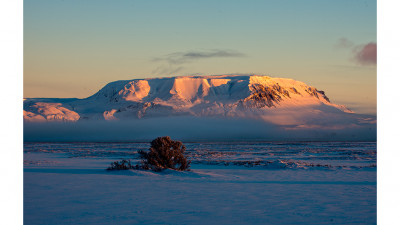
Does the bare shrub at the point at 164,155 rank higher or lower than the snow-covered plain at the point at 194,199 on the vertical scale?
higher

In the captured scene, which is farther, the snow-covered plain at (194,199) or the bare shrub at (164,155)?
the bare shrub at (164,155)

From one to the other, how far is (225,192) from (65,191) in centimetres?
577

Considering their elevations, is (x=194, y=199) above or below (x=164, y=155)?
below

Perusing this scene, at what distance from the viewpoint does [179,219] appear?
12406 millimetres

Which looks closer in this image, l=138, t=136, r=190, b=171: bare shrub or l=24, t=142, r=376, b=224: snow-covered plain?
l=24, t=142, r=376, b=224: snow-covered plain

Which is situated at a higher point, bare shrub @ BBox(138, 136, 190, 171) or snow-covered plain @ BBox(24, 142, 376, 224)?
bare shrub @ BBox(138, 136, 190, 171)

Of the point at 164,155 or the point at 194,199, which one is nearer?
the point at 194,199
